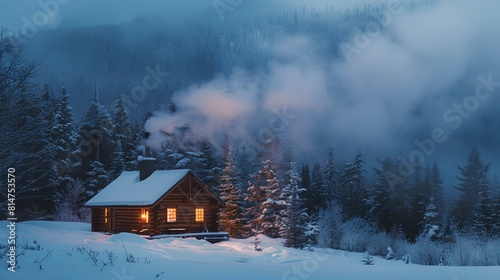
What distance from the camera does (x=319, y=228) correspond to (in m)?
42.8

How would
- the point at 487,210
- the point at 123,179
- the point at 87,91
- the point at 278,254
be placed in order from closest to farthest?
the point at 278,254
the point at 123,179
the point at 487,210
the point at 87,91

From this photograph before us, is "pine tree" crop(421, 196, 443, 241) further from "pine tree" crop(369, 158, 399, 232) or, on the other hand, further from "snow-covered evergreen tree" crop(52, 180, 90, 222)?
"snow-covered evergreen tree" crop(52, 180, 90, 222)

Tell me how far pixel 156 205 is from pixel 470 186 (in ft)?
125

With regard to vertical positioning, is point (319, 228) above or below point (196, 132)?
below

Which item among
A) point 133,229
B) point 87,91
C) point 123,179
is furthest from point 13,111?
point 87,91

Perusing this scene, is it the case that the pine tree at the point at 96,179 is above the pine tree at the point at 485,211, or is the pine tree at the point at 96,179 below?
above

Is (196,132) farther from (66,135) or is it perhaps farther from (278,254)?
(278,254)

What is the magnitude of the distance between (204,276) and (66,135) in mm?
44382

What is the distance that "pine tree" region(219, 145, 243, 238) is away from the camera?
4959cm

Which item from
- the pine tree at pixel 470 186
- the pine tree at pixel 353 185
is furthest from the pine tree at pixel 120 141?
the pine tree at pixel 470 186

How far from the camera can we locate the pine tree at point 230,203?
4959cm

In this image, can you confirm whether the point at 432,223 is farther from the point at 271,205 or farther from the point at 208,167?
Result: the point at 208,167

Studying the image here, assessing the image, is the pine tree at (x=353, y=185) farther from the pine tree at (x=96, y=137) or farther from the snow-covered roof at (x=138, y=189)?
the snow-covered roof at (x=138, y=189)

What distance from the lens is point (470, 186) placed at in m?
56.6
